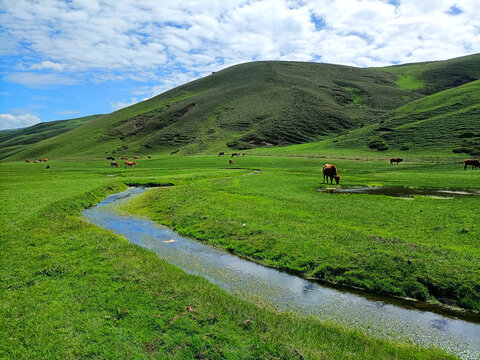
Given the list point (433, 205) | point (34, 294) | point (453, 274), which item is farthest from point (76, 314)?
point (433, 205)

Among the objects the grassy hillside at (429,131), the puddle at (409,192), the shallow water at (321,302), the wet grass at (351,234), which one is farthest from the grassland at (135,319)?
the grassy hillside at (429,131)

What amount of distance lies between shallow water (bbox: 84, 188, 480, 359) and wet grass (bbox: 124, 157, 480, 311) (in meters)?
1.20

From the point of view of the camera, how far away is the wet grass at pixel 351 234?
13.4m

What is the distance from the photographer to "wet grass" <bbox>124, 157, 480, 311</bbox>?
43.9 ft

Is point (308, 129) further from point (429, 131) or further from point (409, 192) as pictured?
point (409, 192)

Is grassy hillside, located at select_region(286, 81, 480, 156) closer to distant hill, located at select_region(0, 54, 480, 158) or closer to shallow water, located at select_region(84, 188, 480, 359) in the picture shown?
distant hill, located at select_region(0, 54, 480, 158)

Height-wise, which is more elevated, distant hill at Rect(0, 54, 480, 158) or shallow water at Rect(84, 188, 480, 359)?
distant hill at Rect(0, 54, 480, 158)

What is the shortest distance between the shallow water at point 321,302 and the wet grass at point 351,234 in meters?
1.20

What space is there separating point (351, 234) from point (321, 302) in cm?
751

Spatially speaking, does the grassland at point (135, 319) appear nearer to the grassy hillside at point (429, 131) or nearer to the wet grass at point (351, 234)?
the wet grass at point (351, 234)

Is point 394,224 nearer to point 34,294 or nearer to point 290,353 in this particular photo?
point 290,353

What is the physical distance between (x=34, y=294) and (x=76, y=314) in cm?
276

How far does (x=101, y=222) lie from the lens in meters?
25.6

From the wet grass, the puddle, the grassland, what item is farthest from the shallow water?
the puddle
